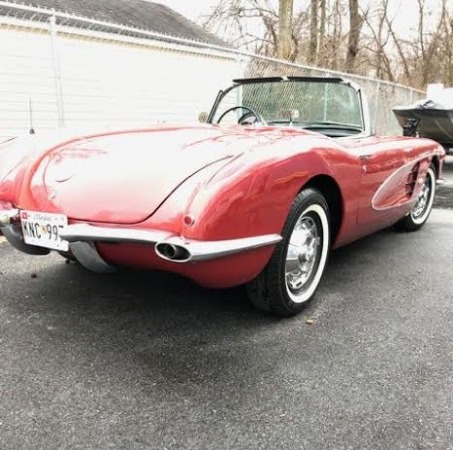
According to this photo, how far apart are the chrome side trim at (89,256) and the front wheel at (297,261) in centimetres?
72

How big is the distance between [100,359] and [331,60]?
18.7 m

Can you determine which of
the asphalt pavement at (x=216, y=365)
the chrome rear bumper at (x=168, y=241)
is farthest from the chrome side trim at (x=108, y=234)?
the asphalt pavement at (x=216, y=365)

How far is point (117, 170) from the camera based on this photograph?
7.88 ft

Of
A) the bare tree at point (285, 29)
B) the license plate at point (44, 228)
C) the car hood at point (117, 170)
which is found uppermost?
the bare tree at point (285, 29)

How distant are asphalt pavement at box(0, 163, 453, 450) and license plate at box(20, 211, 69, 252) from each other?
18.1 inches

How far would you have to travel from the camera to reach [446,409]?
76.9 inches

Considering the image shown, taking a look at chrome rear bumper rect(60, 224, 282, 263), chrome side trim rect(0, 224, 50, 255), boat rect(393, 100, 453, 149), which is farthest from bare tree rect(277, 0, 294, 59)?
chrome rear bumper rect(60, 224, 282, 263)

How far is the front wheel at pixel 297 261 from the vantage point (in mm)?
2518

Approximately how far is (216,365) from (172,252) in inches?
22.3

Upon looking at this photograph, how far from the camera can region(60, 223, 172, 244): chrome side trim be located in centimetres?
210

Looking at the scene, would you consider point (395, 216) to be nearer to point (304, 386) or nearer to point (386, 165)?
point (386, 165)

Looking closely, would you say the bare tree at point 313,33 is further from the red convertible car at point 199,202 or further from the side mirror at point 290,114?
the red convertible car at point 199,202

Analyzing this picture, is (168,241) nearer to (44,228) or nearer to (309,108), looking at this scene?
(44,228)

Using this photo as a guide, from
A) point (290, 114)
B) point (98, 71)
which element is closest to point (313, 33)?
point (98, 71)
